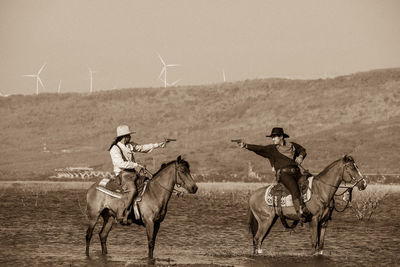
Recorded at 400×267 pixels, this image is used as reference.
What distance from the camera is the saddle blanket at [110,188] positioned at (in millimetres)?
19234

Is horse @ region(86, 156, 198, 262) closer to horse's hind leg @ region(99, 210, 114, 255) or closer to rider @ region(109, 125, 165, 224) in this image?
rider @ region(109, 125, 165, 224)

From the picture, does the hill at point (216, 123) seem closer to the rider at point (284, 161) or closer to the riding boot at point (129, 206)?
the rider at point (284, 161)

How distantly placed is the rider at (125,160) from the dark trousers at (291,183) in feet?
8.94

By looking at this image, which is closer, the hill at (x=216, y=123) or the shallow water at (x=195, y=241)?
the shallow water at (x=195, y=241)

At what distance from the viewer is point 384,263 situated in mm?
18531

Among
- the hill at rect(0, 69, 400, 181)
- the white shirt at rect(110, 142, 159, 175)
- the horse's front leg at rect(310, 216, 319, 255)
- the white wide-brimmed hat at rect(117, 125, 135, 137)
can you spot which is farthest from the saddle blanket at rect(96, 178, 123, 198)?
the hill at rect(0, 69, 400, 181)

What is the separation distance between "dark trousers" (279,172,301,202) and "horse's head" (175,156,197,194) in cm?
209

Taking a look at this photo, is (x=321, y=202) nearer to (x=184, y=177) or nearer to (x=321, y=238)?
(x=321, y=238)

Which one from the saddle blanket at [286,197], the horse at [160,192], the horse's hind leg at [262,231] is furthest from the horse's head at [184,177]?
the horse's hind leg at [262,231]

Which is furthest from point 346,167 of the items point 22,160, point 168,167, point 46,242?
point 22,160

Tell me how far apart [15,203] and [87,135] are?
233ft

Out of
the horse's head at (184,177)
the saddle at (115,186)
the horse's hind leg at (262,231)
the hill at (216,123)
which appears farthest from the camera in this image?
the hill at (216,123)

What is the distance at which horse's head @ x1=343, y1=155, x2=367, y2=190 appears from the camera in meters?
18.8

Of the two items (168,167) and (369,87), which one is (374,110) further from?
(168,167)
